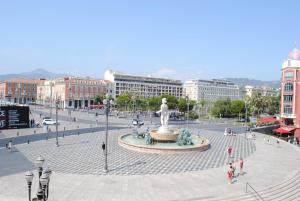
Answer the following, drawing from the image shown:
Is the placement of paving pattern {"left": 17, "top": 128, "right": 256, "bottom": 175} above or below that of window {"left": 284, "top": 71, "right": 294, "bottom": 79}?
below

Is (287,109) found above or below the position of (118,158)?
above

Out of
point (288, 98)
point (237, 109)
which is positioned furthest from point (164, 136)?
point (237, 109)

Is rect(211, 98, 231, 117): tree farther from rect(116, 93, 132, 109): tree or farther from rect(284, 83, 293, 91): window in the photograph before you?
rect(284, 83, 293, 91): window

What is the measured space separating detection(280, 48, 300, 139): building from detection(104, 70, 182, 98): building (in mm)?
94757

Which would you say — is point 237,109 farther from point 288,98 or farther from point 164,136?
point 164,136

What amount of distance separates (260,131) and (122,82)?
353ft

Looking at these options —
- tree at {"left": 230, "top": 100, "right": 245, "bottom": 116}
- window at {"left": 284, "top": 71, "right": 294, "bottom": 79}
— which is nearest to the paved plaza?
window at {"left": 284, "top": 71, "right": 294, "bottom": 79}

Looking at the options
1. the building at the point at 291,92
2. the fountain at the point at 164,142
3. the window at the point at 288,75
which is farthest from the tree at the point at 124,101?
the fountain at the point at 164,142

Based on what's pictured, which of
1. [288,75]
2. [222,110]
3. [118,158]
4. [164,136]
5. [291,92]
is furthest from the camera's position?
[222,110]

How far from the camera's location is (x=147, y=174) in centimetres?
2547

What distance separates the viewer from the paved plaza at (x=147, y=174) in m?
20.7

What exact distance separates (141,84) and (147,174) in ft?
470

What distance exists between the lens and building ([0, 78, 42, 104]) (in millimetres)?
162750

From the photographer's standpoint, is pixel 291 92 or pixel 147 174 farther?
pixel 291 92
